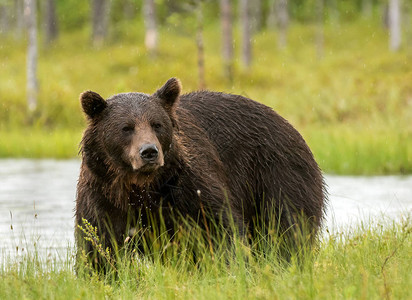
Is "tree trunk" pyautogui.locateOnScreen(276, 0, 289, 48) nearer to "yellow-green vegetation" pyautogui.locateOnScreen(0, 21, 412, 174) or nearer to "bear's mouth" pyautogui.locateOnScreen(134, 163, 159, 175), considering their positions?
"yellow-green vegetation" pyautogui.locateOnScreen(0, 21, 412, 174)

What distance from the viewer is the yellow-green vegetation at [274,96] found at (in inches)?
520

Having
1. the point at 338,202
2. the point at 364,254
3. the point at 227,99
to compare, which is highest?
the point at 227,99

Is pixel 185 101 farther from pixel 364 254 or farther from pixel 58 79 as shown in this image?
pixel 58 79

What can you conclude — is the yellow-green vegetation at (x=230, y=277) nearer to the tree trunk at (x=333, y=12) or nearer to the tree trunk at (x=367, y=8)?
the tree trunk at (x=333, y=12)

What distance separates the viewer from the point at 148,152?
14.9ft

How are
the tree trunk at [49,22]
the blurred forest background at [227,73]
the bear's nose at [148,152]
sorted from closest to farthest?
the bear's nose at [148,152] < the blurred forest background at [227,73] < the tree trunk at [49,22]

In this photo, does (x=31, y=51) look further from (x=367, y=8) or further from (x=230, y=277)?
(x=367, y=8)

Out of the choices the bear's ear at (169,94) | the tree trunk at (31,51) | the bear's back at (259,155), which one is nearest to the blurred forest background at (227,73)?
the tree trunk at (31,51)

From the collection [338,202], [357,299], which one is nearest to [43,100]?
[338,202]

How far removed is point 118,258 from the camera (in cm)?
476

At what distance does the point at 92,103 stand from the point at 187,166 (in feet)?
2.70

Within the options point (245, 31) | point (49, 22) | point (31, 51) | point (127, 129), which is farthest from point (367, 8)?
point (127, 129)

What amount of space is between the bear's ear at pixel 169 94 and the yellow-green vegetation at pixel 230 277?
0.98m

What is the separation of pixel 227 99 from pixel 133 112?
137 centimetres
